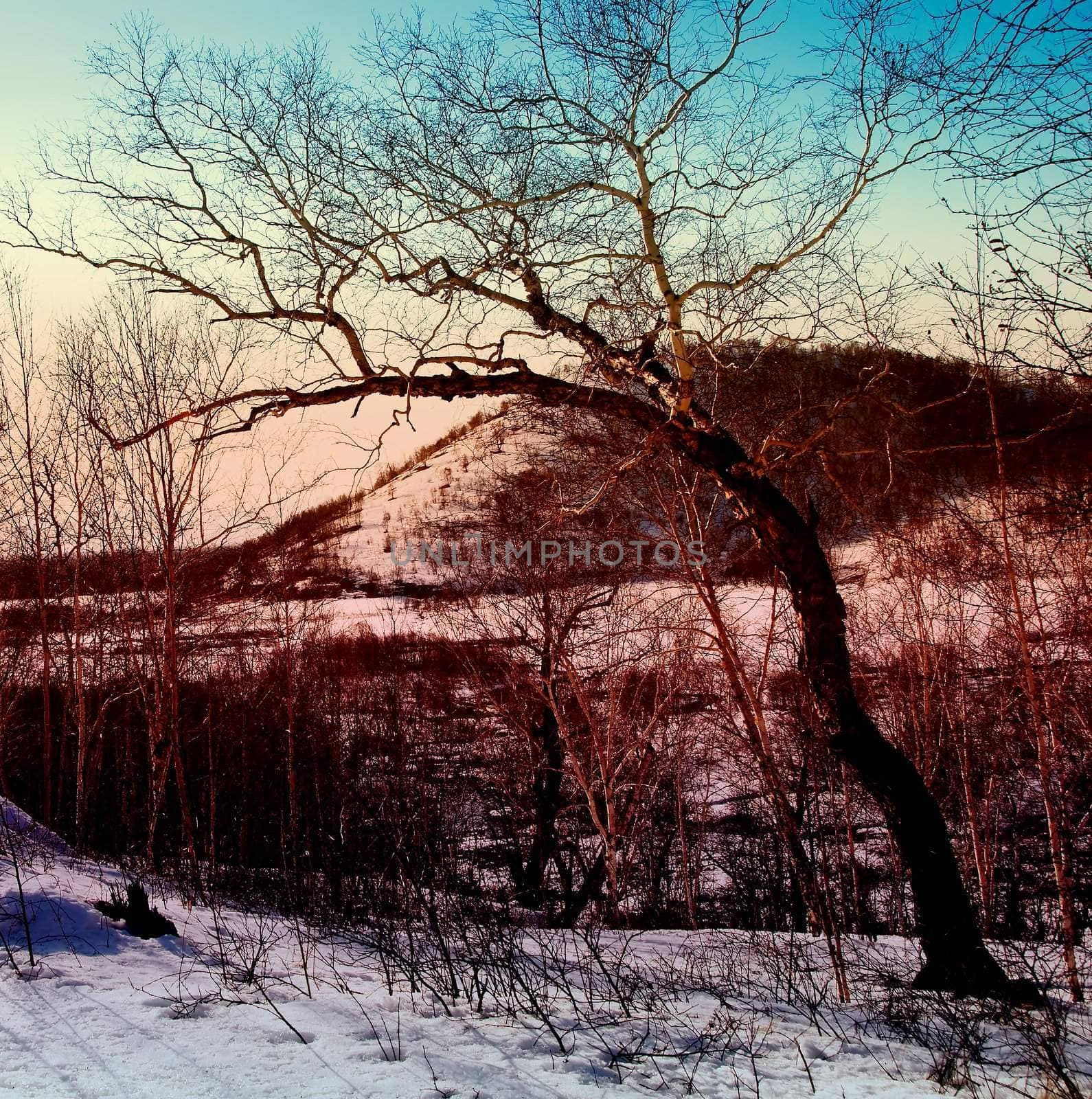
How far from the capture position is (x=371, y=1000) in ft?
14.5

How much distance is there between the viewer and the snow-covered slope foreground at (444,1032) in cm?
325

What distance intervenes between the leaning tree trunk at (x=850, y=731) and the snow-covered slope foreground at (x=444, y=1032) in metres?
0.56

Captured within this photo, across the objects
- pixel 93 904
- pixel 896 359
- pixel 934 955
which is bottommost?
pixel 934 955

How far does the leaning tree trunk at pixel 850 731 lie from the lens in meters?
5.44

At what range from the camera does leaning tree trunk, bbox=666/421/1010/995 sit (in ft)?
17.9

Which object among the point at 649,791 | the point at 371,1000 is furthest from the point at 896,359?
the point at 649,791

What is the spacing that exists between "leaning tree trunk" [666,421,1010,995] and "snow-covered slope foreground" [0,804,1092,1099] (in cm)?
56

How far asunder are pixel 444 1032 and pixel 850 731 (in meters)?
3.39

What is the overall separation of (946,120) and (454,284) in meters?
3.24

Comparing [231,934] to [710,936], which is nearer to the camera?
[231,934]

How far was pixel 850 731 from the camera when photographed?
5.82 m

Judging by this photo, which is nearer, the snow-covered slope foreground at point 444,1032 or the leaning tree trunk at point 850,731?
the snow-covered slope foreground at point 444,1032

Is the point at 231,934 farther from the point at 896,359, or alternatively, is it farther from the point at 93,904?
the point at 896,359

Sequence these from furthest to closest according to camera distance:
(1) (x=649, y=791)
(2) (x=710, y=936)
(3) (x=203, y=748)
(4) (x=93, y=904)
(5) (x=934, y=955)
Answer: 1. (3) (x=203, y=748)
2. (1) (x=649, y=791)
3. (2) (x=710, y=936)
4. (4) (x=93, y=904)
5. (5) (x=934, y=955)
